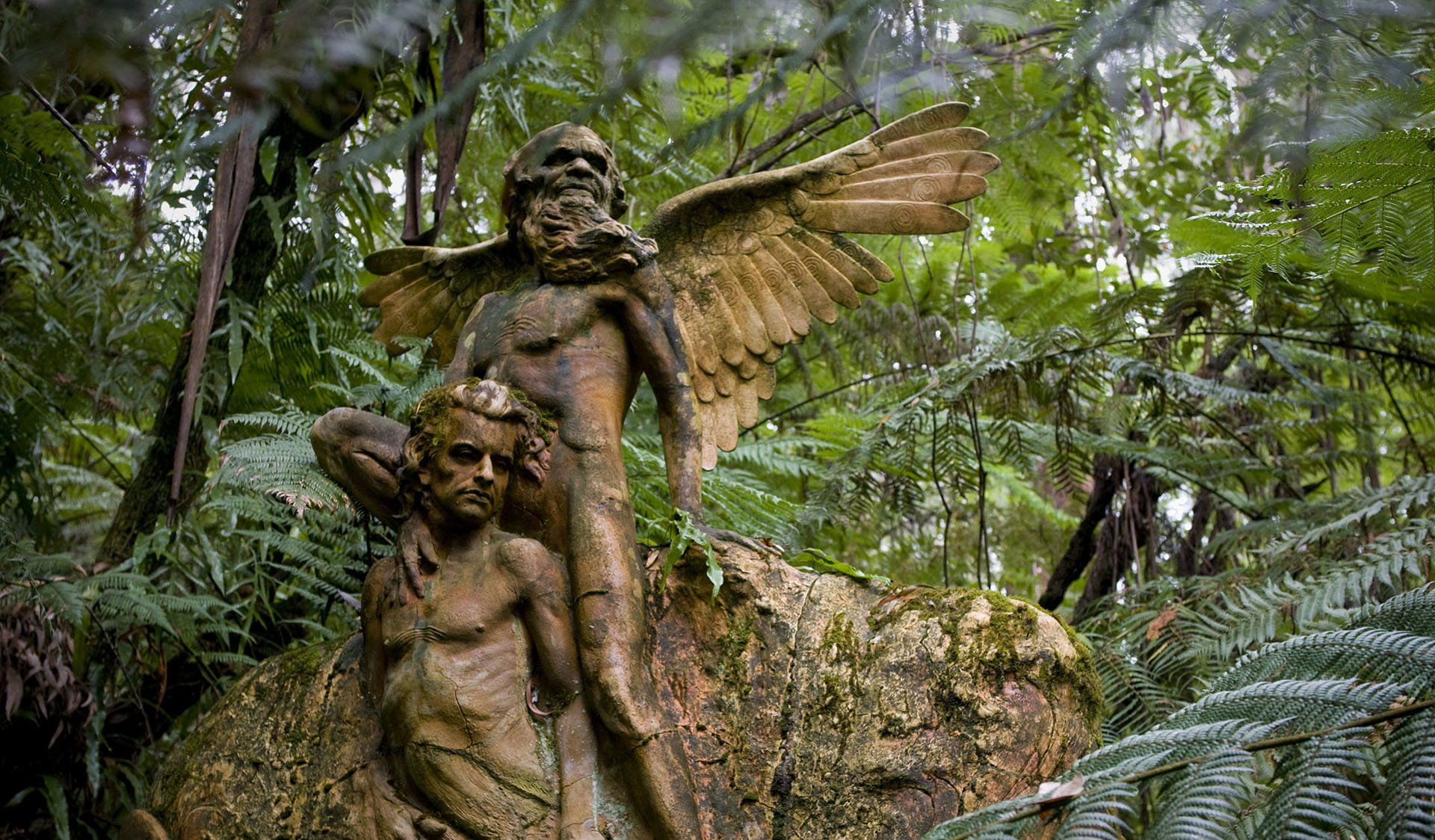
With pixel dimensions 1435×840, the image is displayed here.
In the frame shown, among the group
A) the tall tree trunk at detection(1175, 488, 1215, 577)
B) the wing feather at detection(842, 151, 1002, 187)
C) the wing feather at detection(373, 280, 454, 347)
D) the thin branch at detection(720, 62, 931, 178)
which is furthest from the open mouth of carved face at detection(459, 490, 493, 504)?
the tall tree trunk at detection(1175, 488, 1215, 577)

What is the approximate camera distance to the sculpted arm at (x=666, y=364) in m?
3.63

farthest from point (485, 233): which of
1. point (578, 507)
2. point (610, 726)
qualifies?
point (610, 726)

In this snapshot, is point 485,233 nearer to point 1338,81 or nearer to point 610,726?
point 610,726

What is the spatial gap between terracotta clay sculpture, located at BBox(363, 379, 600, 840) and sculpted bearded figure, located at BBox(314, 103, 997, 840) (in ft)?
0.25

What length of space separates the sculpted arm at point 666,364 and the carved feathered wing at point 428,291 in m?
0.76

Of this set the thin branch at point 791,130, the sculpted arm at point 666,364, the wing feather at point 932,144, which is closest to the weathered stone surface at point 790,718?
the sculpted arm at point 666,364

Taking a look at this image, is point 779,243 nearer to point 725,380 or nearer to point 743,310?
point 743,310

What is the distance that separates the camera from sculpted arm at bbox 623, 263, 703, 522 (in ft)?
11.9

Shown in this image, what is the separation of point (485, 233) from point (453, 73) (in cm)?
357

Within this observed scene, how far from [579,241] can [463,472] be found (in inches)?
34.5

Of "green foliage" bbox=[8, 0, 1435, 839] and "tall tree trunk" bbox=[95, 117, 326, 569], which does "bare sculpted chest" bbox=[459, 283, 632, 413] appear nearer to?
"green foliage" bbox=[8, 0, 1435, 839]

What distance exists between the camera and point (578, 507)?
3.31 metres

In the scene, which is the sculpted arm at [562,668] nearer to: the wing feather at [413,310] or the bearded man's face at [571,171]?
the bearded man's face at [571,171]

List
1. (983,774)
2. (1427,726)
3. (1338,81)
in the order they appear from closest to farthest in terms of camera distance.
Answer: (1338,81), (1427,726), (983,774)
